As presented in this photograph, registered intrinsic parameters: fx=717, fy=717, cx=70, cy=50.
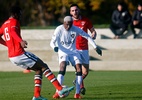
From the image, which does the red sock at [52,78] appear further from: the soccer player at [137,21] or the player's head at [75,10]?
the soccer player at [137,21]

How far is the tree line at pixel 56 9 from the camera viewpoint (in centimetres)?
4450

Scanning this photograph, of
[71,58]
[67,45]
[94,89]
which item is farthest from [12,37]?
[94,89]

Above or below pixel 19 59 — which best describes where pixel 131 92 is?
below

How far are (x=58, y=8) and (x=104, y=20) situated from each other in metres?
3.96

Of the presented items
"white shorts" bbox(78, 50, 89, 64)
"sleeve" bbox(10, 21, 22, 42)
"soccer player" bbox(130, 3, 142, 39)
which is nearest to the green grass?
"white shorts" bbox(78, 50, 89, 64)

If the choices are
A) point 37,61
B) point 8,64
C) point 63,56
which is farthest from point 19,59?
point 8,64

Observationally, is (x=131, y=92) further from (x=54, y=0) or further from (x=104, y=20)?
(x=104, y=20)

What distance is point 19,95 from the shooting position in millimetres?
18266

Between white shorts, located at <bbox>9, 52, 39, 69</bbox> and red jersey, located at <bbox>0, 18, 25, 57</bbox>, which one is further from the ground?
red jersey, located at <bbox>0, 18, 25, 57</bbox>

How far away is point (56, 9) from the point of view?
46781mm

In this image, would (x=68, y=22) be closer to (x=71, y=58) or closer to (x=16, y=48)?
(x=71, y=58)

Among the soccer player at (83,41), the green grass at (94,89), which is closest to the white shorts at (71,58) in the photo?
the green grass at (94,89)

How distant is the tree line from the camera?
146 feet

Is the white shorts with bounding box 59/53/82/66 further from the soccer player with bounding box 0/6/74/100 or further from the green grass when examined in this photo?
the soccer player with bounding box 0/6/74/100
